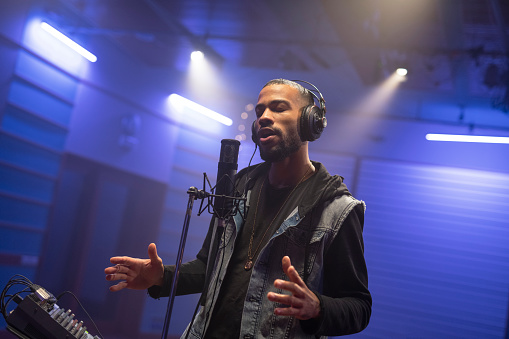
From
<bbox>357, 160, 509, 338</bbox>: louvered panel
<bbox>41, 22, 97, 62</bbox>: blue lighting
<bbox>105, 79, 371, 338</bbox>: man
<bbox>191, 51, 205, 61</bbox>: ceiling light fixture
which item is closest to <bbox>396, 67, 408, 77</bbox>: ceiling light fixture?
<bbox>357, 160, 509, 338</bbox>: louvered panel

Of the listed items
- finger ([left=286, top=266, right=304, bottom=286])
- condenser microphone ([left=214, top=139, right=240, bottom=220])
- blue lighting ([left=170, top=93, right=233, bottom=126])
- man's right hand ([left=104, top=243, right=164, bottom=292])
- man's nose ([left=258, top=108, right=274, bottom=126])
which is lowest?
man's right hand ([left=104, top=243, right=164, bottom=292])

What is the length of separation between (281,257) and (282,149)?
0.41 meters

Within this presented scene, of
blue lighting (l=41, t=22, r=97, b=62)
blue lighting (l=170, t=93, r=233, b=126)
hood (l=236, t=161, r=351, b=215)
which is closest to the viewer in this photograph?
hood (l=236, t=161, r=351, b=215)

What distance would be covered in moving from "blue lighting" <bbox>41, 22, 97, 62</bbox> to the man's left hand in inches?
215

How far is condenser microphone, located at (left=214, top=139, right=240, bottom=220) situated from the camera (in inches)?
61.2

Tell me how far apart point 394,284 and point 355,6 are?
3964 mm

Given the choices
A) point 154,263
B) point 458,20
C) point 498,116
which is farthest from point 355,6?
point 154,263

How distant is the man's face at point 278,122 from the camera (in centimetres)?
180

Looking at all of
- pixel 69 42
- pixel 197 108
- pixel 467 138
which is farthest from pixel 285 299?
pixel 197 108

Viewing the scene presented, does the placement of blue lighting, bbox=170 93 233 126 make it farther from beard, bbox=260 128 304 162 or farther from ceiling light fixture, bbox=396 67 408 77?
beard, bbox=260 128 304 162

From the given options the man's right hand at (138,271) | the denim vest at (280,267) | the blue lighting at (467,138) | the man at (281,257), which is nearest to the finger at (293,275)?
the man at (281,257)

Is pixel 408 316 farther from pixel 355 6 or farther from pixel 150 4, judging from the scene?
pixel 150 4

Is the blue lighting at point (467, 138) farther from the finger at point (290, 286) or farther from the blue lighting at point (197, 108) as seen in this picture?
the finger at point (290, 286)

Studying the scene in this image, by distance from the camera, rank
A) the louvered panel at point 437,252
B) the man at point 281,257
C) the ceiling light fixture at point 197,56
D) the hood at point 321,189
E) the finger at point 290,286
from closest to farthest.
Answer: the finger at point 290,286 → the man at point 281,257 → the hood at point 321,189 → the louvered panel at point 437,252 → the ceiling light fixture at point 197,56
